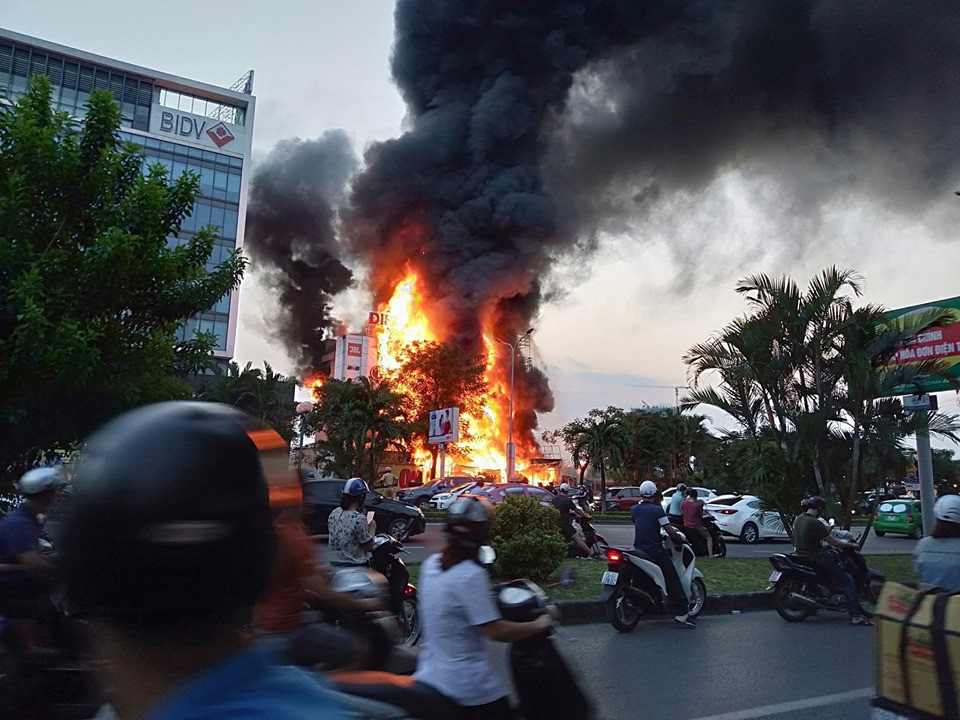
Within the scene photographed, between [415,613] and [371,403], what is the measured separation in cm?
3367

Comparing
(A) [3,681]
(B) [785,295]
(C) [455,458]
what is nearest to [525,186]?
(C) [455,458]

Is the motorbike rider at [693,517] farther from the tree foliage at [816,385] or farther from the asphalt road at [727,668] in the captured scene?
the asphalt road at [727,668]

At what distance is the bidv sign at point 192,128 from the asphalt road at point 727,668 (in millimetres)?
57013

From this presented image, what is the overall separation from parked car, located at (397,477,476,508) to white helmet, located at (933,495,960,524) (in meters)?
28.8

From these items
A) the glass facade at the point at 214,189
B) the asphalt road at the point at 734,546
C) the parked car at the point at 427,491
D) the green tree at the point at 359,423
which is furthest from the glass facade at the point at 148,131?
the asphalt road at the point at 734,546

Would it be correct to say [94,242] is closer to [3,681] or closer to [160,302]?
[160,302]

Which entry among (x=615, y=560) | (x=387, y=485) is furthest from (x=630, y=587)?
(x=387, y=485)

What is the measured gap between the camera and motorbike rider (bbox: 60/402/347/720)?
2.67 feet

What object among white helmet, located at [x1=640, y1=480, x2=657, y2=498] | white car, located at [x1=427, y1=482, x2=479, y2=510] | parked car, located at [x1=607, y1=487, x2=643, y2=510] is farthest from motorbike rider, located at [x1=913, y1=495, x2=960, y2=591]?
parked car, located at [x1=607, y1=487, x2=643, y2=510]

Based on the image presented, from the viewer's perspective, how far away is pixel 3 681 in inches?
167

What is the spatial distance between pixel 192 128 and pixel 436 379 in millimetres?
26875

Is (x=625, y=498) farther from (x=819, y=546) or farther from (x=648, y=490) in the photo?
(x=648, y=490)

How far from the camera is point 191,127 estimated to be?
57.1 m

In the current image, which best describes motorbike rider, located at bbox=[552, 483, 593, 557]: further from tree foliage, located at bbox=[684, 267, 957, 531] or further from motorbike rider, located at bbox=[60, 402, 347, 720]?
motorbike rider, located at bbox=[60, 402, 347, 720]
